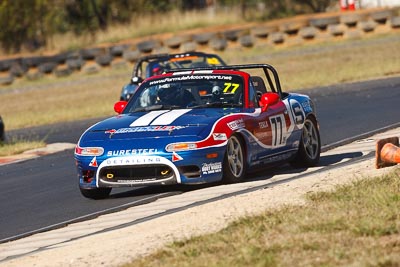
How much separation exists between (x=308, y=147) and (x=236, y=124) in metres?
1.89

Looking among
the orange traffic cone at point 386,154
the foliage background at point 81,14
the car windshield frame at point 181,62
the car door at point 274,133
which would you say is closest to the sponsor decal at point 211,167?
the car door at point 274,133

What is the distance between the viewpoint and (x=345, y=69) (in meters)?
33.3

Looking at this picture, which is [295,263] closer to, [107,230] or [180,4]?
[107,230]

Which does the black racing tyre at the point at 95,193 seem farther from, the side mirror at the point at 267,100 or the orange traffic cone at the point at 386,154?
the orange traffic cone at the point at 386,154

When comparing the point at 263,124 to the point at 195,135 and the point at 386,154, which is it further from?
the point at 386,154

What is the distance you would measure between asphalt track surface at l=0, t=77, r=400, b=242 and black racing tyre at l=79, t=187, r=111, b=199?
0.26 ft

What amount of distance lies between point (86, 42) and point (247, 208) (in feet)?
126

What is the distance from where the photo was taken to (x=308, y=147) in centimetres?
1349

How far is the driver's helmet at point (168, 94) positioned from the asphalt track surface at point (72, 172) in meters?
1.00

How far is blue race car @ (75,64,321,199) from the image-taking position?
11.4 meters

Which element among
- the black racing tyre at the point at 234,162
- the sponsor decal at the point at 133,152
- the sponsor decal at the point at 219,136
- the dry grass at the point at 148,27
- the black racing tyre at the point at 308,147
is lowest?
the dry grass at the point at 148,27

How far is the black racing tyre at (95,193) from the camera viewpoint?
1193 centimetres

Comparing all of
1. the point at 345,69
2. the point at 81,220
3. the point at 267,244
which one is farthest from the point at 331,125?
the point at 345,69

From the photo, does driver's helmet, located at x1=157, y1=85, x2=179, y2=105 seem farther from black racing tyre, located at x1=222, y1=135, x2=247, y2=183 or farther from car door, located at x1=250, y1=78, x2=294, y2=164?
black racing tyre, located at x1=222, y1=135, x2=247, y2=183
